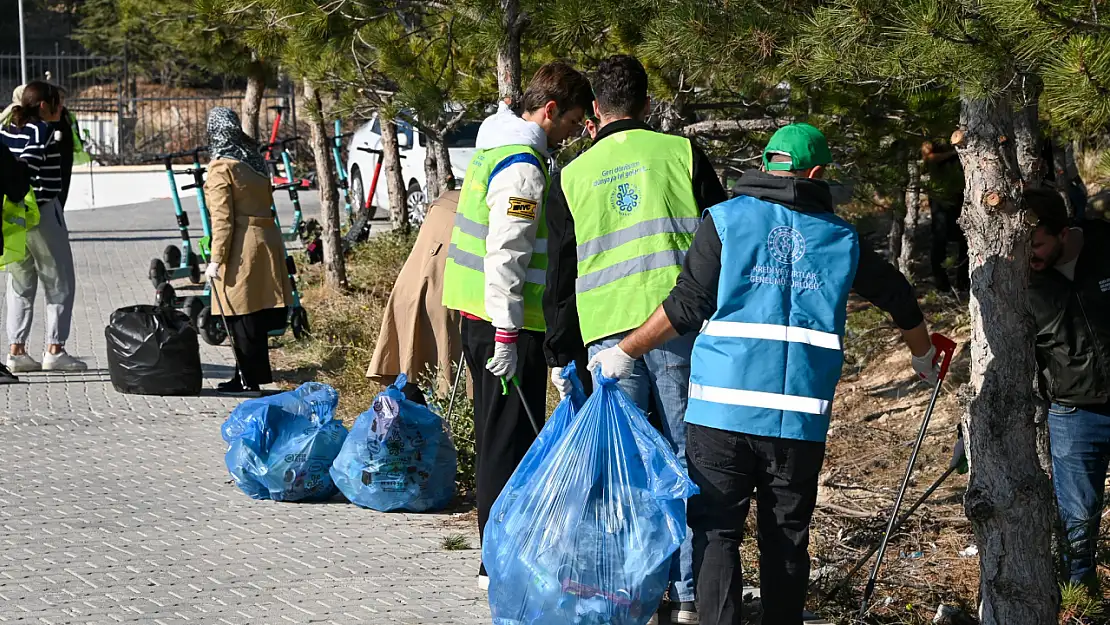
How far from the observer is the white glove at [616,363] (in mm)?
3938

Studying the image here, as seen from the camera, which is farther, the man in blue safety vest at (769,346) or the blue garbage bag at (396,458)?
the blue garbage bag at (396,458)

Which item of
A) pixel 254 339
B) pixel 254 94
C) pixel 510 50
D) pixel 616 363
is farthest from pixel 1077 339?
pixel 254 94

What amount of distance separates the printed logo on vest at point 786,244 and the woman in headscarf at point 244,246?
4.79 metres

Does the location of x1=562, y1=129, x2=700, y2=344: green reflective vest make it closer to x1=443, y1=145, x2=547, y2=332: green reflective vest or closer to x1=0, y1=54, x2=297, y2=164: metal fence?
x1=443, y1=145, x2=547, y2=332: green reflective vest

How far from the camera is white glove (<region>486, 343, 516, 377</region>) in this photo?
15.0 ft

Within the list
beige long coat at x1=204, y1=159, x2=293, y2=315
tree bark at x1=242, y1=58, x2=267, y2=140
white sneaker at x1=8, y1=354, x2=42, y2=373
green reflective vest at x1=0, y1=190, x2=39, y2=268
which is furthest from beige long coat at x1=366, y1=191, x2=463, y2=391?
tree bark at x1=242, y1=58, x2=267, y2=140

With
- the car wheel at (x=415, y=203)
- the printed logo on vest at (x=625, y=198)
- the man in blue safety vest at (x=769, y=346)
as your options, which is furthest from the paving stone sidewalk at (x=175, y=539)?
the car wheel at (x=415, y=203)

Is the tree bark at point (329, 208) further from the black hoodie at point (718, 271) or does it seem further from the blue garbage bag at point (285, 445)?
the black hoodie at point (718, 271)

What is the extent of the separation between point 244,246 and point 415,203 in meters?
7.98

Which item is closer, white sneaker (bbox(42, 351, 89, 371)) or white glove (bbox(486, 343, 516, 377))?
white glove (bbox(486, 343, 516, 377))

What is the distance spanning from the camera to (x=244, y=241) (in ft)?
26.0

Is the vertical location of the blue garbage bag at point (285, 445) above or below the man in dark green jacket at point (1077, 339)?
below

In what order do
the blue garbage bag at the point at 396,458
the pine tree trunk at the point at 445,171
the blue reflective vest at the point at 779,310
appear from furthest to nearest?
the pine tree trunk at the point at 445,171 < the blue garbage bag at the point at 396,458 < the blue reflective vest at the point at 779,310

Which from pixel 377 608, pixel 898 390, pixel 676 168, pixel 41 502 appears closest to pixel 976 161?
pixel 676 168
